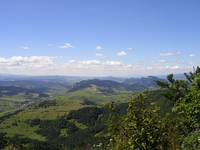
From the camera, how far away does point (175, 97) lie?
→ 1606 inches

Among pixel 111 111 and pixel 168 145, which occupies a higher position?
pixel 111 111

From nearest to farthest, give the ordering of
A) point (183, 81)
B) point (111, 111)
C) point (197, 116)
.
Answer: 1. point (111, 111)
2. point (197, 116)
3. point (183, 81)

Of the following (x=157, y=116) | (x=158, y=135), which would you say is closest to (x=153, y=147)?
(x=158, y=135)

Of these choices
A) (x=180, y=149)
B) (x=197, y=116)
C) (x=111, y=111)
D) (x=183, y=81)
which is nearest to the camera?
(x=180, y=149)

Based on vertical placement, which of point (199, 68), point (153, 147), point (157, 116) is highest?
point (199, 68)

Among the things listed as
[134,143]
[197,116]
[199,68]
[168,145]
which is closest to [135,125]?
[134,143]

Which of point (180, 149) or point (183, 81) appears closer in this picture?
point (180, 149)

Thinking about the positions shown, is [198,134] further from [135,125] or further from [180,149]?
[135,125]

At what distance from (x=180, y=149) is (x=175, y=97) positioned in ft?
85.5

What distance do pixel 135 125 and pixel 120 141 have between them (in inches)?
47.6

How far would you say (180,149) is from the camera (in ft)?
49.9

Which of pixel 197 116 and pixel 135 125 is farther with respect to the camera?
pixel 197 116

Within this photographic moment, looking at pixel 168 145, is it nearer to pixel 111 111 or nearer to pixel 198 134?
pixel 198 134

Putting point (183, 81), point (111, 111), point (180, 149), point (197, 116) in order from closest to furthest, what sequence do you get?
point (180, 149) < point (111, 111) < point (197, 116) < point (183, 81)
